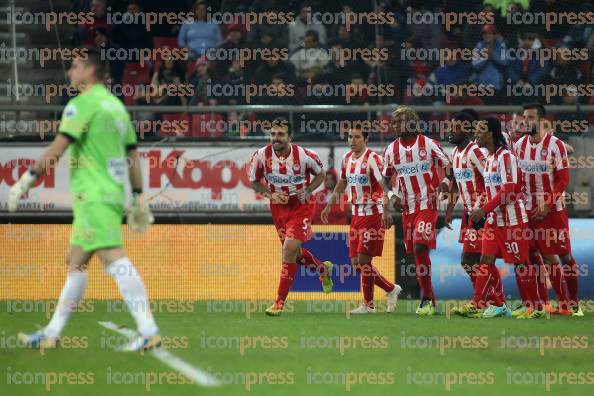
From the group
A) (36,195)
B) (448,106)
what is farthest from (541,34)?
(36,195)

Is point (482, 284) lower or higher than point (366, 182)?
lower

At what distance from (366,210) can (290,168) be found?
1.21 metres

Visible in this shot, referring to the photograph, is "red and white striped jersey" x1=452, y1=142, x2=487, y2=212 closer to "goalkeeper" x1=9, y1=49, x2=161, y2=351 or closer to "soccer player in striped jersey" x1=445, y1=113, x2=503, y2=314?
"soccer player in striped jersey" x1=445, y1=113, x2=503, y2=314

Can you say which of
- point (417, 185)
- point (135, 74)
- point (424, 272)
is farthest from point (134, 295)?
point (135, 74)

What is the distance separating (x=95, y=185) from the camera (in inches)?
383

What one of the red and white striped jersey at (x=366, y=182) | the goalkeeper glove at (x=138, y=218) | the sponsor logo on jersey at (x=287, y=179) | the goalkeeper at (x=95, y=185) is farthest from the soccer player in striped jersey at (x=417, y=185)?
the goalkeeper at (x=95, y=185)

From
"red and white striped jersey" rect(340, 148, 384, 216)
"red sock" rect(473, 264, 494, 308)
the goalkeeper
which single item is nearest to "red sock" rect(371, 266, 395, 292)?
"red and white striped jersey" rect(340, 148, 384, 216)

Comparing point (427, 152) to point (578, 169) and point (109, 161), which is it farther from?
point (109, 161)

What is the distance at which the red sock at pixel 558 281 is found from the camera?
15227 mm

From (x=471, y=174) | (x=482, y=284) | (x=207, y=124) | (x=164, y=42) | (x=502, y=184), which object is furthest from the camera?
(x=164, y=42)

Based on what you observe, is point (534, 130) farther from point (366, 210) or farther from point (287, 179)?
point (287, 179)

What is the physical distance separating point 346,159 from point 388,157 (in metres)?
0.66

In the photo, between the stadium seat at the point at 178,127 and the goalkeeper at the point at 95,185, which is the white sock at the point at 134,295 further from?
the stadium seat at the point at 178,127

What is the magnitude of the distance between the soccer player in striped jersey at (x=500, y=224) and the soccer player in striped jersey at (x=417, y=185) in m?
0.65
